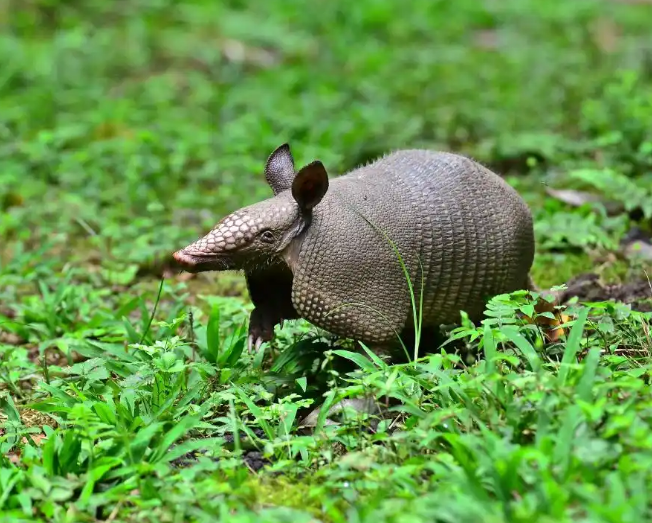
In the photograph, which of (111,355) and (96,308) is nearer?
(111,355)

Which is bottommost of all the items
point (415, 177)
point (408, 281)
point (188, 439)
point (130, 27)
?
point (188, 439)

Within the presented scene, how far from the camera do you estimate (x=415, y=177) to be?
15.0 feet

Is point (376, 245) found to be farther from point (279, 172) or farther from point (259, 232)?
point (279, 172)

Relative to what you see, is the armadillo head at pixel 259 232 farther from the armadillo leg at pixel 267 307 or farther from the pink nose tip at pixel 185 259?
the armadillo leg at pixel 267 307

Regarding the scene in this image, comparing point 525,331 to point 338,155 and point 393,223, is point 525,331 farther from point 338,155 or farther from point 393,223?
point 338,155

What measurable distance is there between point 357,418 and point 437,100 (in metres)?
6.29

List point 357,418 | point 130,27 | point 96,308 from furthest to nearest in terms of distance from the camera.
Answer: point 130,27 < point 96,308 < point 357,418

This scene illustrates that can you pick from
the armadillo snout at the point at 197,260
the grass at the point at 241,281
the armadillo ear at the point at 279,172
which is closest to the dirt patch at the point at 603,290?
the grass at the point at 241,281

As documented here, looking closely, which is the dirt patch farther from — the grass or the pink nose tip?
the pink nose tip

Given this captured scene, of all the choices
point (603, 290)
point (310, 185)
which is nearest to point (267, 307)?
point (310, 185)

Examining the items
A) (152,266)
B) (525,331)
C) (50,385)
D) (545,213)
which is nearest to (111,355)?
(50,385)

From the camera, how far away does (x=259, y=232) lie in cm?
422

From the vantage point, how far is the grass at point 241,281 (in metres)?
3.41

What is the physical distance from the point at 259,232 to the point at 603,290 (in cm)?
257
